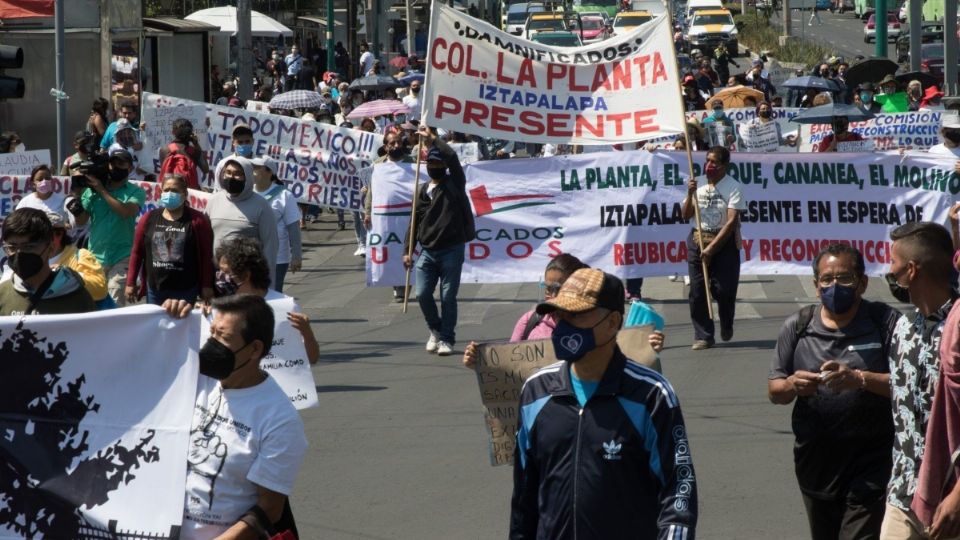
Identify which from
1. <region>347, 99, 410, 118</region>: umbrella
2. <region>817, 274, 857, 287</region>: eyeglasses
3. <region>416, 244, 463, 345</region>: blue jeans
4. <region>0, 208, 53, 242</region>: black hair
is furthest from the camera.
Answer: <region>347, 99, 410, 118</region>: umbrella

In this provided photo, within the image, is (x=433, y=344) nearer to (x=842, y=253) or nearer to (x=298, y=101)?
(x=842, y=253)

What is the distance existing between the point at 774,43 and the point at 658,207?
50.5 m

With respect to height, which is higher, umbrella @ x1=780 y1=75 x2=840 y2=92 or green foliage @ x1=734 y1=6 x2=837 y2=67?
green foliage @ x1=734 y1=6 x2=837 y2=67

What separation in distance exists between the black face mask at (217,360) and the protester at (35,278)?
1871 millimetres

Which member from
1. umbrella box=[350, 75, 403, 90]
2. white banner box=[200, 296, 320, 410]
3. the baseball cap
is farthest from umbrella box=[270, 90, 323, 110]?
the baseball cap

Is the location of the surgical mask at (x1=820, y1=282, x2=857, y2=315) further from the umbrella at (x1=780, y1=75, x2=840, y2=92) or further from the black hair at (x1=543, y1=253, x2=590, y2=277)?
the umbrella at (x1=780, y1=75, x2=840, y2=92)

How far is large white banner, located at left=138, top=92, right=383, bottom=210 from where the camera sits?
19.9 m

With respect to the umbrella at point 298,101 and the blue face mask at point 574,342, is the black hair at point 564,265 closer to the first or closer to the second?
the blue face mask at point 574,342

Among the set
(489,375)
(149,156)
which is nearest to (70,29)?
(149,156)

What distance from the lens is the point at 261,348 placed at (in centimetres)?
460

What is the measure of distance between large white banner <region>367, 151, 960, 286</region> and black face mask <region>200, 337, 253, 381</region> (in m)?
10.1

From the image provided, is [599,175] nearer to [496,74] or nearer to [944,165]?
[496,74]

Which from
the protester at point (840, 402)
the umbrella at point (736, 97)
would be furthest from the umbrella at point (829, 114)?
the protester at point (840, 402)

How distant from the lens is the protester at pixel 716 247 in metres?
12.4
